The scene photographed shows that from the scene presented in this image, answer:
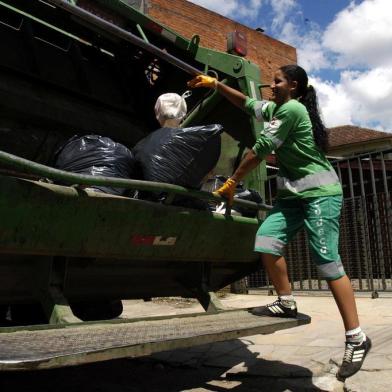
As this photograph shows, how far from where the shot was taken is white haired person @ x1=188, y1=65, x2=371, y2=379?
2.66 metres

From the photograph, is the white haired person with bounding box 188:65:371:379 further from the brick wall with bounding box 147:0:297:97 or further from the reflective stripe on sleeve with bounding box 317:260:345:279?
the brick wall with bounding box 147:0:297:97

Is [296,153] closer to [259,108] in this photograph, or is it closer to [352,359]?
[259,108]

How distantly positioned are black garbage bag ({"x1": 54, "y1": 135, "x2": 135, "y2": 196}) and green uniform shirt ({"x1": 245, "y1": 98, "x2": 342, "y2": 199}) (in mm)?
731

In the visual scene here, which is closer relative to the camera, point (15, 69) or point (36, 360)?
point (36, 360)

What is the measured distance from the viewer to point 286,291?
9.52 ft

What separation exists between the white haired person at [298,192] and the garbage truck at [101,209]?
0.28 metres

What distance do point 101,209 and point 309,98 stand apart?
147 cm

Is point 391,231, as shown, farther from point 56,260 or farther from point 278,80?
point 56,260

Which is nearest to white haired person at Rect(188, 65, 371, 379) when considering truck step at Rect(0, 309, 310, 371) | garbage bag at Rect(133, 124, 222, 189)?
garbage bag at Rect(133, 124, 222, 189)

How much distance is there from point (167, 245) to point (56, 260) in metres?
0.67

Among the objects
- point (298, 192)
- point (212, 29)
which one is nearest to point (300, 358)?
point (298, 192)

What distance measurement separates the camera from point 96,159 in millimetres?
2701

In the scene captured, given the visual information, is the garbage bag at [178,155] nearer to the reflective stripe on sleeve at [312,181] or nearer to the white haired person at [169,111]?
the white haired person at [169,111]

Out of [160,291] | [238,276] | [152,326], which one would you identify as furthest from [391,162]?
[152,326]
